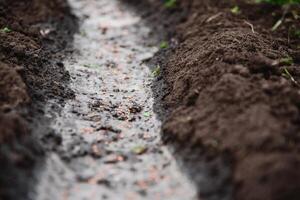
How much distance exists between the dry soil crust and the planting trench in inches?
13.3

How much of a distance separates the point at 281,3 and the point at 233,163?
492cm

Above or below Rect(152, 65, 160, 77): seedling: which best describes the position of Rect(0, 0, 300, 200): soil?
below

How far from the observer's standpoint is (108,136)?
5.60 metres

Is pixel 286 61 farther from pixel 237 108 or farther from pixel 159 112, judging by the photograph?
pixel 159 112

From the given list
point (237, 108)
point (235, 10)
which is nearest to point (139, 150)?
point (237, 108)

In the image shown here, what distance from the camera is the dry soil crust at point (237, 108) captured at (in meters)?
4.27

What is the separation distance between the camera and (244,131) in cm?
470

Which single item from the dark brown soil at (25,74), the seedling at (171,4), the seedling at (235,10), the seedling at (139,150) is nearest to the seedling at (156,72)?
the dark brown soil at (25,74)

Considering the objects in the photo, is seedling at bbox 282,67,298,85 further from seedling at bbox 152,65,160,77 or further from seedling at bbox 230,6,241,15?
seedling at bbox 230,6,241,15

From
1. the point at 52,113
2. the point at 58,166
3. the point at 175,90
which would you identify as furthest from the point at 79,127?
the point at 175,90

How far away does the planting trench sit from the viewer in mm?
4691

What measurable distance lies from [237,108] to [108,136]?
1.72 metres

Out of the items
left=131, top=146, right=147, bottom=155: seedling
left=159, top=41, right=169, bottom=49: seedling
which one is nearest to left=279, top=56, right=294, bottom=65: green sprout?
left=131, top=146, right=147, bottom=155: seedling

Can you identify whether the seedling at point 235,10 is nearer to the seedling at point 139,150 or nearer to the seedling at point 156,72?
the seedling at point 156,72
